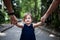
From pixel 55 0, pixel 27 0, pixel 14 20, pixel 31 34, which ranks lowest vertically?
pixel 27 0

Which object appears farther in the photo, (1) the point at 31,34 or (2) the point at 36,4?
(2) the point at 36,4

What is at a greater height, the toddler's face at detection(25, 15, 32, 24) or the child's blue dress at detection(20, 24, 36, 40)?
the toddler's face at detection(25, 15, 32, 24)

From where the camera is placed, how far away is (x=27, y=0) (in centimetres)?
6556

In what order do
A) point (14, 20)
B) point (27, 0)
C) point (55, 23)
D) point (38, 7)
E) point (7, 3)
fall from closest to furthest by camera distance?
point (7, 3), point (14, 20), point (55, 23), point (38, 7), point (27, 0)

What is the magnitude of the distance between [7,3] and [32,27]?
2.40ft

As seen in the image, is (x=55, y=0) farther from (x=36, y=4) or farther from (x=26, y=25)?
(x=36, y=4)

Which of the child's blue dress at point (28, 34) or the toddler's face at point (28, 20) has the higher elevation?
the toddler's face at point (28, 20)

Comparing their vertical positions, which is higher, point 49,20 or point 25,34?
point 25,34

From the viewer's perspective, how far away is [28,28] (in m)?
3.39

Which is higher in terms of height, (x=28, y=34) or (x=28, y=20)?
(x=28, y=20)

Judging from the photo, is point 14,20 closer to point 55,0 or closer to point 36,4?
point 55,0

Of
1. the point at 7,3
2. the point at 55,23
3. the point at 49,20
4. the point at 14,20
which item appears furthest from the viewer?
the point at 49,20

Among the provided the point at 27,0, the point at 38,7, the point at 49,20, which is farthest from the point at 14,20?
the point at 27,0

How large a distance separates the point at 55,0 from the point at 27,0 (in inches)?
2474
